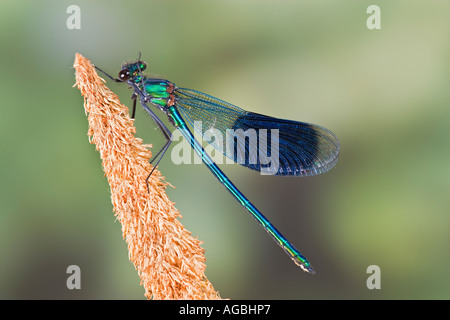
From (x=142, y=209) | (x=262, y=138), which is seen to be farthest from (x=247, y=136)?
(x=142, y=209)

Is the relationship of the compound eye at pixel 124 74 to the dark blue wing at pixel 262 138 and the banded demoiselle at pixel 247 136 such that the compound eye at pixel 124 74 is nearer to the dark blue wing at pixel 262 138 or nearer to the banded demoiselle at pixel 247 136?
the banded demoiselle at pixel 247 136

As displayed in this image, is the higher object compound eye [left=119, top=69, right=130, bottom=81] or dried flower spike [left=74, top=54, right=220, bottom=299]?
compound eye [left=119, top=69, right=130, bottom=81]

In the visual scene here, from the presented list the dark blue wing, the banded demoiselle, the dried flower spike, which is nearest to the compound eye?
the banded demoiselle

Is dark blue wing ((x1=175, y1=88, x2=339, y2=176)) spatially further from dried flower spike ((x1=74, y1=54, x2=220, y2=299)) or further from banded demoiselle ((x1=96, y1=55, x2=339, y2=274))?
dried flower spike ((x1=74, y1=54, x2=220, y2=299))

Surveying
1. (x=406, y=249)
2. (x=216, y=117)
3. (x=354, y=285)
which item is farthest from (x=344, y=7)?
(x=354, y=285)

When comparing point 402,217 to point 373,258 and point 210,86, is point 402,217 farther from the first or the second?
point 210,86

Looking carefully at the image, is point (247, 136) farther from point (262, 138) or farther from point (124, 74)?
point (124, 74)
